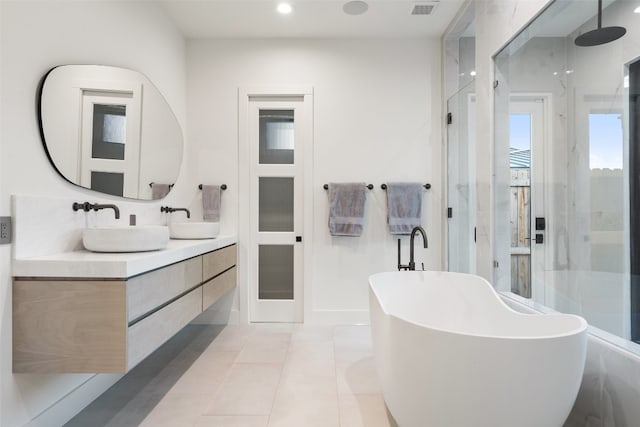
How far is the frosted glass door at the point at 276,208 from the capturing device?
3293 mm

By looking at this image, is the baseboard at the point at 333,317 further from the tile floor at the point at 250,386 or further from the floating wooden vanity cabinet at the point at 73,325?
the floating wooden vanity cabinet at the point at 73,325

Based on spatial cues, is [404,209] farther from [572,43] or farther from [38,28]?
[38,28]

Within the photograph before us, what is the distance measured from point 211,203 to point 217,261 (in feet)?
2.39

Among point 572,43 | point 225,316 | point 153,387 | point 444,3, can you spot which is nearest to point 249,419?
point 153,387

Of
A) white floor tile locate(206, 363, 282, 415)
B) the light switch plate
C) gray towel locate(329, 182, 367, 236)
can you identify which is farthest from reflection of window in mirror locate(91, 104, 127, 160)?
gray towel locate(329, 182, 367, 236)

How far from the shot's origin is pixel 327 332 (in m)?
3.05

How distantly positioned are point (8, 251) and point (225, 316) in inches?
80.1

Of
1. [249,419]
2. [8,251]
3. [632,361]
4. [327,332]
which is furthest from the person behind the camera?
[327,332]

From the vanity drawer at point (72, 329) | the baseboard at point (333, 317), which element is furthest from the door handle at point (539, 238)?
the vanity drawer at point (72, 329)

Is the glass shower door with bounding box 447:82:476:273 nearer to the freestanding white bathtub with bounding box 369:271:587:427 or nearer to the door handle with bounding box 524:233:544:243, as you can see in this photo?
the door handle with bounding box 524:233:544:243

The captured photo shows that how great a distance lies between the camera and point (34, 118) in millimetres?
1625

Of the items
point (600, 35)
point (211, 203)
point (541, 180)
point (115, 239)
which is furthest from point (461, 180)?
point (115, 239)

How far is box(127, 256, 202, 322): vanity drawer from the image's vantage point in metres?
1.51

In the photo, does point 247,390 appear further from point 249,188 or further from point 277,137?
point 277,137
